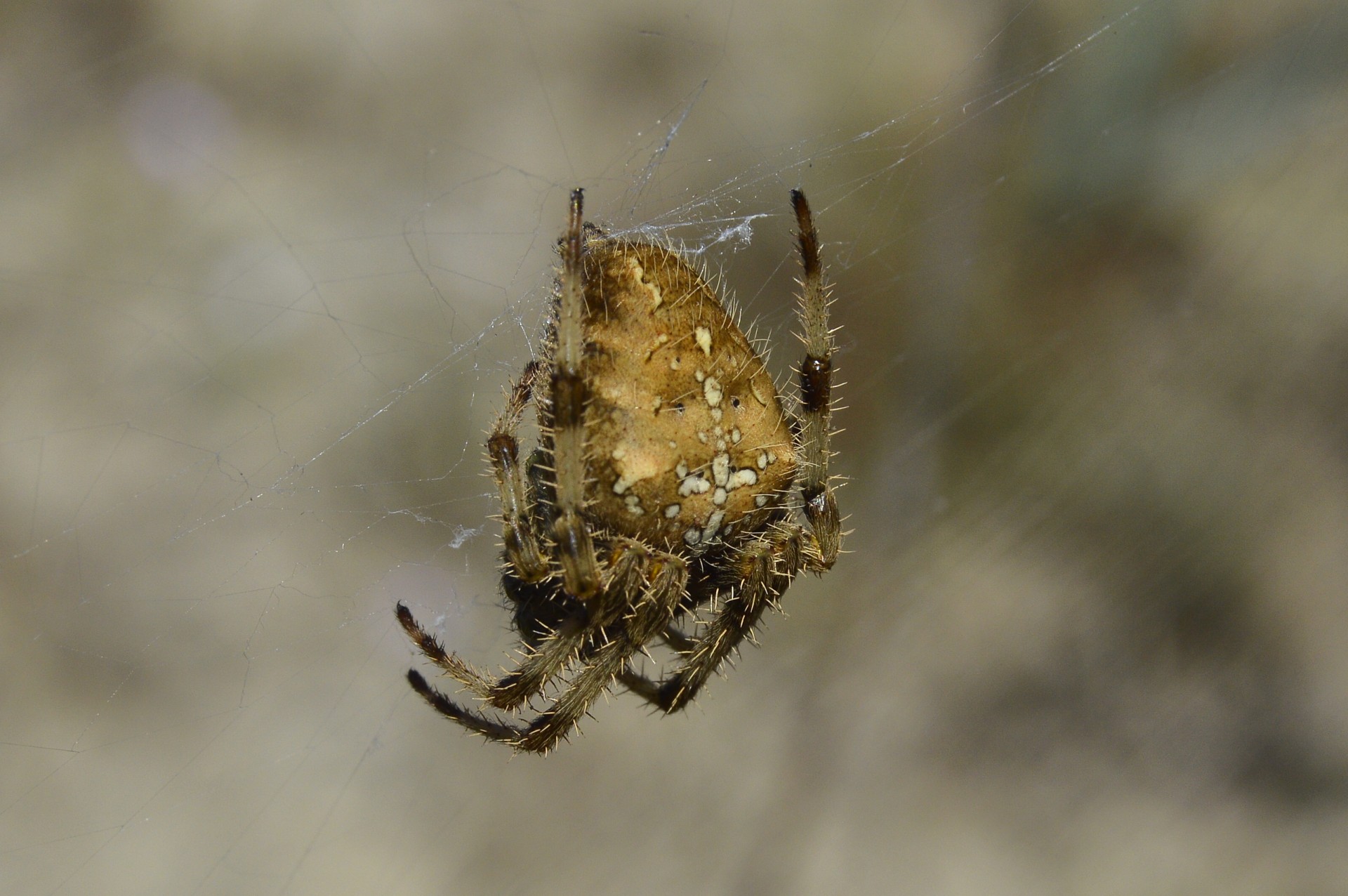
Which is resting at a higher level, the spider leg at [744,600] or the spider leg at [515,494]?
the spider leg at [515,494]

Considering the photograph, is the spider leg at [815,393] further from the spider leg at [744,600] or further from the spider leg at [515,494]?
the spider leg at [515,494]

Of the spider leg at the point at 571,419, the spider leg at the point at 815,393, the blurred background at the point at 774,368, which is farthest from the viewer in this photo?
the blurred background at the point at 774,368

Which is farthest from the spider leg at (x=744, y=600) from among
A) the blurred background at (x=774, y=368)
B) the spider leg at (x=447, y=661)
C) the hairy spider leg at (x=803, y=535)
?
the blurred background at (x=774, y=368)

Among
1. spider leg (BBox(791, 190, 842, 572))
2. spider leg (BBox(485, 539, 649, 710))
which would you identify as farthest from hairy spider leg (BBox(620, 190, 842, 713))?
spider leg (BBox(485, 539, 649, 710))

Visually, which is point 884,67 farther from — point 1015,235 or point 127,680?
point 127,680

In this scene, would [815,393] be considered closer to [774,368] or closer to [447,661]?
[447,661]

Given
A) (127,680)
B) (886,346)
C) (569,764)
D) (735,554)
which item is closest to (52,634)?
(127,680)

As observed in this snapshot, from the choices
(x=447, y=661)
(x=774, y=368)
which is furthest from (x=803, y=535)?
(x=774, y=368)

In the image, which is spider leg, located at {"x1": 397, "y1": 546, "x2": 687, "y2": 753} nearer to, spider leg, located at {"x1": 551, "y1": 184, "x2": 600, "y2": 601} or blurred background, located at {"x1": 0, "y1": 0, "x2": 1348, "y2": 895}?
spider leg, located at {"x1": 551, "y1": 184, "x2": 600, "y2": 601}
